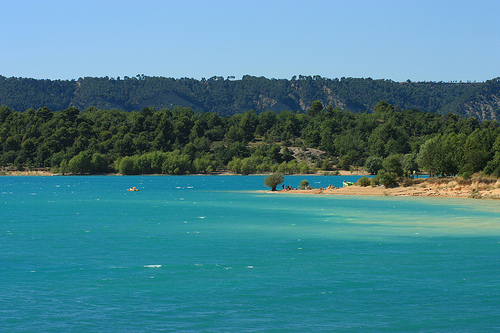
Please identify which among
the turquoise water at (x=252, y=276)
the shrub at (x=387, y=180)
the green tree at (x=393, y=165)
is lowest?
the turquoise water at (x=252, y=276)

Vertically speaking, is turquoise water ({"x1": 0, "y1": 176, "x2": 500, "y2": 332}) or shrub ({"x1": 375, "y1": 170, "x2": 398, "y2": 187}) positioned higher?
shrub ({"x1": 375, "y1": 170, "x2": 398, "y2": 187})

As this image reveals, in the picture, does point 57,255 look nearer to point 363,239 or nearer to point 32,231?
point 32,231

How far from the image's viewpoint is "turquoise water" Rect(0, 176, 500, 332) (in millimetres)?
19062

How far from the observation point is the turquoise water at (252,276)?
19062 millimetres

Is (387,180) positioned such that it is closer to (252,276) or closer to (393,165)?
(393,165)

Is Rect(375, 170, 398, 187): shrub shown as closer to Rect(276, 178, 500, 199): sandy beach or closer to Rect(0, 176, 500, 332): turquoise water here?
Rect(276, 178, 500, 199): sandy beach

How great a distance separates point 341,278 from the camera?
82.2 ft

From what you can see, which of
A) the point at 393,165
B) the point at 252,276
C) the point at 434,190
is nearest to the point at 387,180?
the point at 393,165

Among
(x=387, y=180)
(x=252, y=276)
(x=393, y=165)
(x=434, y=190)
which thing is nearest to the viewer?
(x=252, y=276)

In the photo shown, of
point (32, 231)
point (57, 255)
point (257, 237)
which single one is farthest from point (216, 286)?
point (32, 231)

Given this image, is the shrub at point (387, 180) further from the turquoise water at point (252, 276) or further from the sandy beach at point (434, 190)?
the turquoise water at point (252, 276)

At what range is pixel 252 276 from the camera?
25.5 metres

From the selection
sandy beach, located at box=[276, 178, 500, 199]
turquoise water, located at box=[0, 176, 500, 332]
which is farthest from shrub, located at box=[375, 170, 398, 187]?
turquoise water, located at box=[0, 176, 500, 332]

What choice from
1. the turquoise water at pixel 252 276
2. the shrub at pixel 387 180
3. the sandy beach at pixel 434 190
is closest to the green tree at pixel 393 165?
the shrub at pixel 387 180
